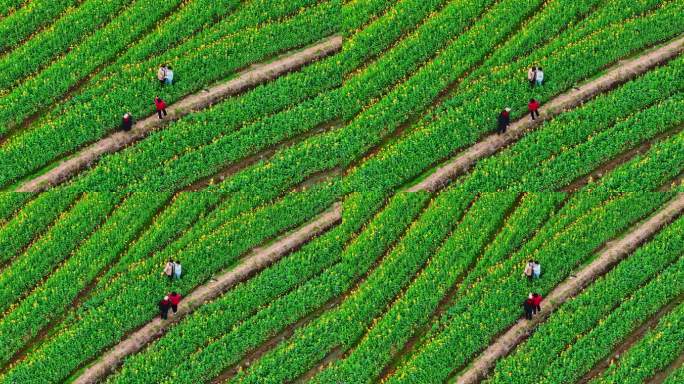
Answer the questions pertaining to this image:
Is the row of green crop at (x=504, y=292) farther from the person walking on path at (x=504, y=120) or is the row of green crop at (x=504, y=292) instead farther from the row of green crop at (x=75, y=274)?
the row of green crop at (x=75, y=274)

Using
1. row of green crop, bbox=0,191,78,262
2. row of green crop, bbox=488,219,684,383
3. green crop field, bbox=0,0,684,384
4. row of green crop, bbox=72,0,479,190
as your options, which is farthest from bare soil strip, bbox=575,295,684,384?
row of green crop, bbox=0,191,78,262

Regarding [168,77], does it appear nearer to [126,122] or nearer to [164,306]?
[126,122]

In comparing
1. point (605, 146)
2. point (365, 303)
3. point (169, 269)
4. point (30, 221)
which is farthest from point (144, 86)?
point (605, 146)

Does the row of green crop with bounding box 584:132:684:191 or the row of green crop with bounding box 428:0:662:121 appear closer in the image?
the row of green crop with bounding box 584:132:684:191

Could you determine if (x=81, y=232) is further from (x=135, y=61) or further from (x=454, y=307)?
(x=454, y=307)

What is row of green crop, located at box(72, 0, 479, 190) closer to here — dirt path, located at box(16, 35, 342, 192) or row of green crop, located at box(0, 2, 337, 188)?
dirt path, located at box(16, 35, 342, 192)

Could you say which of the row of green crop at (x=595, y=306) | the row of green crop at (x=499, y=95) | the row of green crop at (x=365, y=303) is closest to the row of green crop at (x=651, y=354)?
the row of green crop at (x=595, y=306)
